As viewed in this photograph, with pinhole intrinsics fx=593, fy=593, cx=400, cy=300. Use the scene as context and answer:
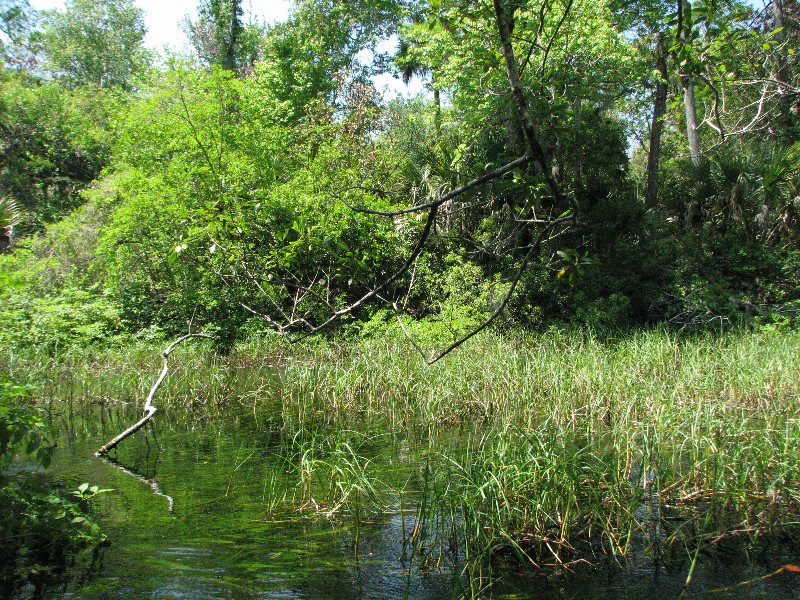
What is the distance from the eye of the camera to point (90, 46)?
33.5 metres

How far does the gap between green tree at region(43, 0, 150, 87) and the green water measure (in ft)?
105

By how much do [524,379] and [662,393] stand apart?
1.77 metres

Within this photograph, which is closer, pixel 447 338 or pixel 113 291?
pixel 447 338

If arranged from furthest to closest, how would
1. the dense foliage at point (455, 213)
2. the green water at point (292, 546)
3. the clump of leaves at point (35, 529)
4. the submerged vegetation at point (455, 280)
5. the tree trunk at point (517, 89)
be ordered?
the dense foliage at point (455, 213), the submerged vegetation at point (455, 280), the clump of leaves at point (35, 529), the green water at point (292, 546), the tree trunk at point (517, 89)

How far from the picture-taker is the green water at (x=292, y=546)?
3.73m

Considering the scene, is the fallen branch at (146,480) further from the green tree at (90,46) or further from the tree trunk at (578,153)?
the green tree at (90,46)

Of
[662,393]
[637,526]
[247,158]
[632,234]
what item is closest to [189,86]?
[247,158]

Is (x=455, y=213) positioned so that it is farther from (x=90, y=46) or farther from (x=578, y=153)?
(x=90, y=46)

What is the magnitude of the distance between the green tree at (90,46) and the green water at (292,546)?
3209 centimetres

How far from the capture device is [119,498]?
17.7 feet

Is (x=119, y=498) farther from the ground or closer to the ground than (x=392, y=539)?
farther from the ground

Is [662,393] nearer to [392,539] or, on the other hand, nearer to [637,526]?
[637,526]

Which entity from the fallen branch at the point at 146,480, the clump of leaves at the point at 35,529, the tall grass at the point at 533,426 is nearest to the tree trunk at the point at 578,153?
the tall grass at the point at 533,426

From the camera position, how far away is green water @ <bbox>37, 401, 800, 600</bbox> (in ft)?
12.2
